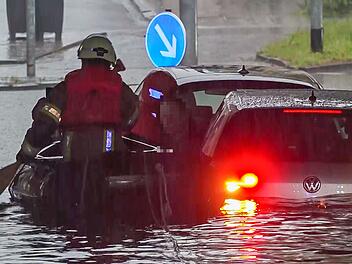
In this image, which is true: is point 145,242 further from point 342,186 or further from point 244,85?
point 244,85

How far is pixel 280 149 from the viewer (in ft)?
25.1

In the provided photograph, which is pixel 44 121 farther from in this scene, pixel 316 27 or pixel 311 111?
pixel 316 27

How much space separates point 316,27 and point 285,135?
22.7 m

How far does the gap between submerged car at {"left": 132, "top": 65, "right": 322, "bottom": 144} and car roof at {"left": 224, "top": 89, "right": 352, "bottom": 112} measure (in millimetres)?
1259

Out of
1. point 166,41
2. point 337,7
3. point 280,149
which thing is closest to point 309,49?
point 337,7

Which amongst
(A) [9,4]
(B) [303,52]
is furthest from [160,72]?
(A) [9,4]

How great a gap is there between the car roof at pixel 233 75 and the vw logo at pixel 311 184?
2.40m

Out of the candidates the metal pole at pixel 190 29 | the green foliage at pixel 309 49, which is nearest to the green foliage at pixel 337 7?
the green foliage at pixel 309 49

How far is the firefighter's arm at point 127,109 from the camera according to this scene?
7625 mm

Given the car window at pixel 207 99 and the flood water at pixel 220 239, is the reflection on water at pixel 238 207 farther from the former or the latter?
the car window at pixel 207 99

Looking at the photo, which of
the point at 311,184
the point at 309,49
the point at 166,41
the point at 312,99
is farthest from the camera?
the point at 309,49

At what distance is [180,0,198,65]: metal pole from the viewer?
1700 cm

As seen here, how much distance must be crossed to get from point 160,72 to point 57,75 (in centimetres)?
1724

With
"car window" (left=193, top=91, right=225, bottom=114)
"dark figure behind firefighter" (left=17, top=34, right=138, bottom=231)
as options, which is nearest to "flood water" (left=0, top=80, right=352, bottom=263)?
"dark figure behind firefighter" (left=17, top=34, right=138, bottom=231)
